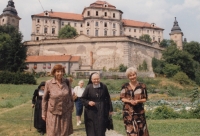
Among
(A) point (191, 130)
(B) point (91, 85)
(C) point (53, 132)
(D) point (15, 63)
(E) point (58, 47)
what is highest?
(E) point (58, 47)

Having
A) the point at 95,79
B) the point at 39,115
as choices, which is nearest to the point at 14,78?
the point at 39,115

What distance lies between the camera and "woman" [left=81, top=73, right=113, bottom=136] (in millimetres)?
5973

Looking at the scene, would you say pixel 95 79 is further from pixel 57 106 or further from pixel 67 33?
pixel 67 33

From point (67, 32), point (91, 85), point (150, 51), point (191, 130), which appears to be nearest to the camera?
point (91, 85)

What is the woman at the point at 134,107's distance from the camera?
5371 mm

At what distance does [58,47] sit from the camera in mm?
49625

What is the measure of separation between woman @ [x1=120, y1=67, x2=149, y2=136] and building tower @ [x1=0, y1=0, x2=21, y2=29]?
2688 inches

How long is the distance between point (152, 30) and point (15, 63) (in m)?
49.6

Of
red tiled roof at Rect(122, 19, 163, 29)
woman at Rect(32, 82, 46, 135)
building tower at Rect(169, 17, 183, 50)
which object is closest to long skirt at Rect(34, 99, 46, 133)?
woman at Rect(32, 82, 46, 135)

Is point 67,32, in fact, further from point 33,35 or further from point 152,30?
point 152,30

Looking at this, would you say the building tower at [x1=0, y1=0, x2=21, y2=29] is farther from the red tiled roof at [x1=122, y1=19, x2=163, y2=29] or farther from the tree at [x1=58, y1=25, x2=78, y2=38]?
the red tiled roof at [x1=122, y1=19, x2=163, y2=29]

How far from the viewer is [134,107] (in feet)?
18.0

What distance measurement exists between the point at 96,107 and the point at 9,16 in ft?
227

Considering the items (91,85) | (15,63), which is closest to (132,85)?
(91,85)
